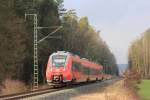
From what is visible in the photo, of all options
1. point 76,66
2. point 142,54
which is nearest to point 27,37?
point 76,66

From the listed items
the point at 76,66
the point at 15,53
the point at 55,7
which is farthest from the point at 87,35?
the point at 76,66

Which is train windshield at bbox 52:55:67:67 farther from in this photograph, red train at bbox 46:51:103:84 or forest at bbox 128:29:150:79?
forest at bbox 128:29:150:79

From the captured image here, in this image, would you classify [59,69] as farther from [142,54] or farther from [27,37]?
[142,54]

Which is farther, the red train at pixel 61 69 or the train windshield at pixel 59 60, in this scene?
the train windshield at pixel 59 60

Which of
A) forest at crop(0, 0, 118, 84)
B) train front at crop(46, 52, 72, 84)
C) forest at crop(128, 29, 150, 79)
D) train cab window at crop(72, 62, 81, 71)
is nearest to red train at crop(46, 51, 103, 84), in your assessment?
train front at crop(46, 52, 72, 84)

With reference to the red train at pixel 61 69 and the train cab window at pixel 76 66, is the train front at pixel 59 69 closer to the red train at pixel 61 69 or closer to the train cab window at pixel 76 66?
the red train at pixel 61 69

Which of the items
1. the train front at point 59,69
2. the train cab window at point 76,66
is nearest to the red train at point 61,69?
the train front at point 59,69

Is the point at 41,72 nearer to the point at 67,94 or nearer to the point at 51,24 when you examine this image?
the point at 51,24

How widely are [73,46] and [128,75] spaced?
49330 mm

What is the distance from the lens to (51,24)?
8188cm

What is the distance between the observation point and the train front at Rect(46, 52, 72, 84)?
1911 inches

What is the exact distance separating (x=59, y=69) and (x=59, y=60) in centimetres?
96

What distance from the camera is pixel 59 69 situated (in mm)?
49031

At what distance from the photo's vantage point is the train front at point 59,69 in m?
48.5
